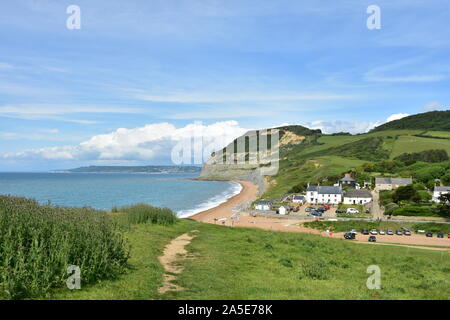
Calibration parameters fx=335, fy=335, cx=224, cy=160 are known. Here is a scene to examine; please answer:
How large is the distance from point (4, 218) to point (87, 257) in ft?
9.99

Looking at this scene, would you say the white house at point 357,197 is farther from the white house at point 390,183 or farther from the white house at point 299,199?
the white house at point 390,183

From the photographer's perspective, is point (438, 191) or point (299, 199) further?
point (299, 199)

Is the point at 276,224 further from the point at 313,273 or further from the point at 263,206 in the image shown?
the point at 313,273

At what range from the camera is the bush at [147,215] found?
26.8m

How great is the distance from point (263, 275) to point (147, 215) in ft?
54.7

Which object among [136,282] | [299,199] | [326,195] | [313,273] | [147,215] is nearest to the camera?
[136,282]

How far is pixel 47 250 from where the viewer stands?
10.0m

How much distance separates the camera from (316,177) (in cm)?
11369

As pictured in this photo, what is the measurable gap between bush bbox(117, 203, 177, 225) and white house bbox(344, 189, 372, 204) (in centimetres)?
6214

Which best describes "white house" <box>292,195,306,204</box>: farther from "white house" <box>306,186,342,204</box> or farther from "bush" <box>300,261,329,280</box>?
"bush" <box>300,261,329,280</box>

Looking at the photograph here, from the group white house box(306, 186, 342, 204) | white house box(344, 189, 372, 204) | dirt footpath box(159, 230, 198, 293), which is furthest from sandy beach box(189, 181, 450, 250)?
dirt footpath box(159, 230, 198, 293)

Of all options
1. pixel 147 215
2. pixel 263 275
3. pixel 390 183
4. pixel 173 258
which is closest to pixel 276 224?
pixel 147 215
